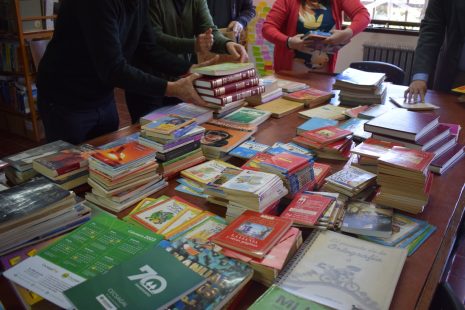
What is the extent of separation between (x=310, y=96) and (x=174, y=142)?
1023mm

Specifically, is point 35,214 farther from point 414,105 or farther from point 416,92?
point 416,92

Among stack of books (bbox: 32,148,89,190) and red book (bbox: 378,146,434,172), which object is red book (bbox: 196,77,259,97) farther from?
red book (bbox: 378,146,434,172)

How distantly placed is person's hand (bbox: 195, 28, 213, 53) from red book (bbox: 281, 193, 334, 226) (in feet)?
3.78

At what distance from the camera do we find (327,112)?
2070 mm

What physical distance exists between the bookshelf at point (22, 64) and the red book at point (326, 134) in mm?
3014

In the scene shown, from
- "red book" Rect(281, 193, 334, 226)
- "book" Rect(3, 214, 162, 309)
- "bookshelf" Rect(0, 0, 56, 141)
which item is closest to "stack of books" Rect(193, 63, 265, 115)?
"red book" Rect(281, 193, 334, 226)

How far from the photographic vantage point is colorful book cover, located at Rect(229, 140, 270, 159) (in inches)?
62.4

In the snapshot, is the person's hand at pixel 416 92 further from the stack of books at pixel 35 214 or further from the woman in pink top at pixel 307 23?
the stack of books at pixel 35 214

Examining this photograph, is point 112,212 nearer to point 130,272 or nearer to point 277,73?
point 130,272

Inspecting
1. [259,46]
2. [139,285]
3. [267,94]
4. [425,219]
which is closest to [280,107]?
[267,94]

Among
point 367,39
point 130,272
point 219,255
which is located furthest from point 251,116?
point 367,39

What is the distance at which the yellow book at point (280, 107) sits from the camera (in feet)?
6.74

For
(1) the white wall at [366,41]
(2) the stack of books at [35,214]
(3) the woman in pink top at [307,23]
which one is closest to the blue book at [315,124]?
(3) the woman in pink top at [307,23]

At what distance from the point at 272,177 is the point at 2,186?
863mm
